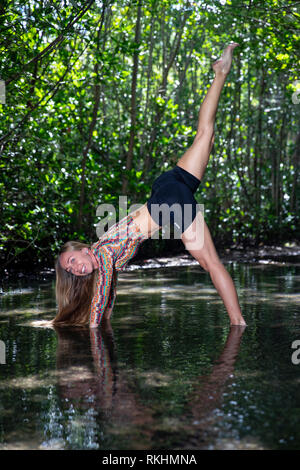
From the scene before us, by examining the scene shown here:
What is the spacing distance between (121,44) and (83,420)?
20.6ft

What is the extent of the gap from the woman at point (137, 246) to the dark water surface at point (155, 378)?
0.25 meters

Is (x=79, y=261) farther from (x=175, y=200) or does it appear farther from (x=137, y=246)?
(x=175, y=200)

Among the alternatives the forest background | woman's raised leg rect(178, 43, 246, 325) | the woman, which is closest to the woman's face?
the woman

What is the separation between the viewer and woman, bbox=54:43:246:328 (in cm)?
503

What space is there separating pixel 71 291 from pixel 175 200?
47.2 inches

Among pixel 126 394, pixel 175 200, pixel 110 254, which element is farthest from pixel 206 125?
pixel 126 394

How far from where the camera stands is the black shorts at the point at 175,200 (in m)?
5.04

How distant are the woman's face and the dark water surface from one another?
53 centimetres

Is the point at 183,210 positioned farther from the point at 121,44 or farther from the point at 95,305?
the point at 121,44

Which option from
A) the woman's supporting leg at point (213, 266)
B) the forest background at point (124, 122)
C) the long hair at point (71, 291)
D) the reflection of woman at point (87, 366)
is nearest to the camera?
Answer: the reflection of woman at point (87, 366)

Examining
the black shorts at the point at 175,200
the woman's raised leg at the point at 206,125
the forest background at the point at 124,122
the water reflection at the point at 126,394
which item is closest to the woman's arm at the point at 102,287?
the water reflection at the point at 126,394

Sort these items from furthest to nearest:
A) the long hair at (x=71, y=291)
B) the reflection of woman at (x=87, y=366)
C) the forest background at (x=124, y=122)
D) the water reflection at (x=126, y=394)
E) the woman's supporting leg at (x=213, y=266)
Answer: the forest background at (x=124, y=122) → the long hair at (x=71, y=291) → the woman's supporting leg at (x=213, y=266) → the reflection of woman at (x=87, y=366) → the water reflection at (x=126, y=394)

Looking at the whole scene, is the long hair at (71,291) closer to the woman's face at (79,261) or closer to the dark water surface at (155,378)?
the woman's face at (79,261)

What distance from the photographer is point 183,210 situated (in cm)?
507
